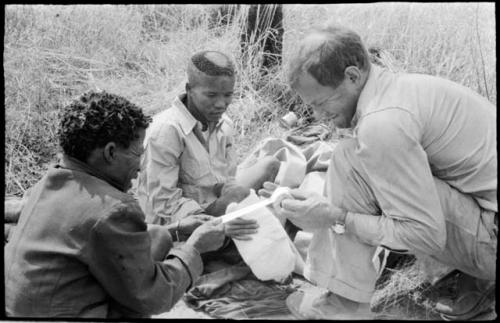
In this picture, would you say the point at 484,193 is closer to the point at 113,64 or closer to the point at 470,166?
the point at 470,166

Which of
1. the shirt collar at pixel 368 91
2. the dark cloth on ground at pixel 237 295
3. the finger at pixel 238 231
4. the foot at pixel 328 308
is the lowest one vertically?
the dark cloth on ground at pixel 237 295

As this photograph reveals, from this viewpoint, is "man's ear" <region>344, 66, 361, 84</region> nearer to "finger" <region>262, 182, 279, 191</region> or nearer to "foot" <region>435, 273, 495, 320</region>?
"finger" <region>262, 182, 279, 191</region>

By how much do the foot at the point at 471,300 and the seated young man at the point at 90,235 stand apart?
134 centimetres

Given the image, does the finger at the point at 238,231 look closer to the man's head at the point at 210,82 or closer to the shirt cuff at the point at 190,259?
the shirt cuff at the point at 190,259

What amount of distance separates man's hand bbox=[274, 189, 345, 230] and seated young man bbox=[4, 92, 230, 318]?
0.66 metres

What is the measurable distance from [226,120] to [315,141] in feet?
2.63

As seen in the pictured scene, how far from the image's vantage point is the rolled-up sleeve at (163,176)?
3238 millimetres

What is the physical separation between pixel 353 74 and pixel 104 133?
1045 millimetres

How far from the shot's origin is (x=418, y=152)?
2.49 metres

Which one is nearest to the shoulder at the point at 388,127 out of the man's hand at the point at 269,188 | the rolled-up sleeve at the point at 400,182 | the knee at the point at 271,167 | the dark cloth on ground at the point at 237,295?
the rolled-up sleeve at the point at 400,182

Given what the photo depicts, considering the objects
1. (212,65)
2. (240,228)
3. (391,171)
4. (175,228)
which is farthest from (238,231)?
(212,65)

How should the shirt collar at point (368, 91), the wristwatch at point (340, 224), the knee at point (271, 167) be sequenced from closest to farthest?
the shirt collar at point (368, 91) < the wristwatch at point (340, 224) < the knee at point (271, 167)

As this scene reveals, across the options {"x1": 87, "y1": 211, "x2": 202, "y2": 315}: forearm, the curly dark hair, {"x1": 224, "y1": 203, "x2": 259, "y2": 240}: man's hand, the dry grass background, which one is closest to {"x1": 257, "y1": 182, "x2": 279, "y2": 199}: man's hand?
{"x1": 224, "y1": 203, "x2": 259, "y2": 240}: man's hand

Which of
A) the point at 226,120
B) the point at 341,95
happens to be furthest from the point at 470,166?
the point at 226,120
